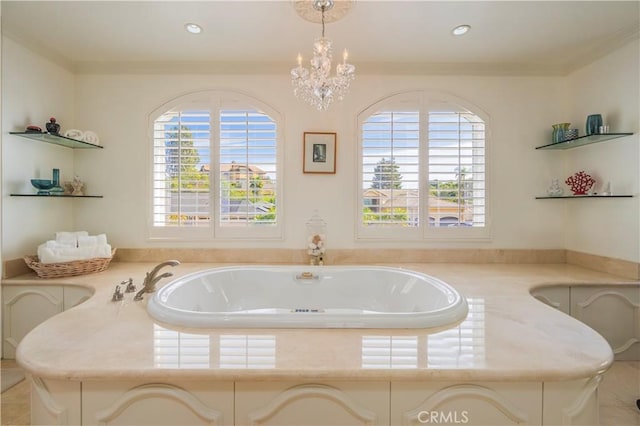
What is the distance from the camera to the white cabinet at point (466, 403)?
92 cm

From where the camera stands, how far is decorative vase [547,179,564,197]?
2369mm

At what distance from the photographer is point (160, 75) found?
2443 mm

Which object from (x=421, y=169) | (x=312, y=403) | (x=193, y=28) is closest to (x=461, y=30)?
(x=421, y=169)

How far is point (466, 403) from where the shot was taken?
927 mm

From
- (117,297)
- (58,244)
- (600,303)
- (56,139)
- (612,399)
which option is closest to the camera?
(117,297)

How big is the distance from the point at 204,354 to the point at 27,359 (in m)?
0.58

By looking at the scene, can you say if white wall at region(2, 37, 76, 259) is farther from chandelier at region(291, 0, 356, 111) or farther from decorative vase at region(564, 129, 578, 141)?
decorative vase at region(564, 129, 578, 141)

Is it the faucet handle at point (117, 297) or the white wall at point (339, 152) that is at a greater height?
the white wall at point (339, 152)

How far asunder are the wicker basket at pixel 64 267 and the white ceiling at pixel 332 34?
1601mm

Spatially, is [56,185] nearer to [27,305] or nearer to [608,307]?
[27,305]

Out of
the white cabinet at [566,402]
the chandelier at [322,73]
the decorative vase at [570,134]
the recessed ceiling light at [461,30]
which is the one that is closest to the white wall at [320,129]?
the decorative vase at [570,134]

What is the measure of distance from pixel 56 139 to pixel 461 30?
10.1ft

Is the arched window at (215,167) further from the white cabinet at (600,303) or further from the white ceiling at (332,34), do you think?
the white cabinet at (600,303)

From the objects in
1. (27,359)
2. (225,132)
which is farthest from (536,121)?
(27,359)
